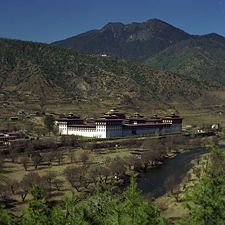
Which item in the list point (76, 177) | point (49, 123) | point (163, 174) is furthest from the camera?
point (49, 123)

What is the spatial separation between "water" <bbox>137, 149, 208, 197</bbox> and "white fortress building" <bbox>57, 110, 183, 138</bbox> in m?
23.8

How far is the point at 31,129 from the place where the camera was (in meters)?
116

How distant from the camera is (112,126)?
11306 cm

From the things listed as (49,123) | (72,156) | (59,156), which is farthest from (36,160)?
(49,123)

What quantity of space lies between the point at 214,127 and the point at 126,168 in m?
70.7

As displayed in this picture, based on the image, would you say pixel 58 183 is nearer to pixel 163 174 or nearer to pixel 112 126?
pixel 163 174

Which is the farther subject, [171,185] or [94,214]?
[171,185]

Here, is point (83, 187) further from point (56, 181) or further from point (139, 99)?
point (139, 99)

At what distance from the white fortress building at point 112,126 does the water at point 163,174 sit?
2376 centimetres

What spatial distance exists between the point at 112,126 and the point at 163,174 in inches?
1713

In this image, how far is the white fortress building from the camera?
112m

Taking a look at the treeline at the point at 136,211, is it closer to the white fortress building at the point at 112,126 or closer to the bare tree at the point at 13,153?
the bare tree at the point at 13,153

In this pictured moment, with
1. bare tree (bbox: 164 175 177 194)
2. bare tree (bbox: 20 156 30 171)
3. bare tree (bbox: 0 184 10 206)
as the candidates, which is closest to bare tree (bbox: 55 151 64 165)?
bare tree (bbox: 20 156 30 171)

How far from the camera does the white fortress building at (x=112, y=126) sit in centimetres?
11181
